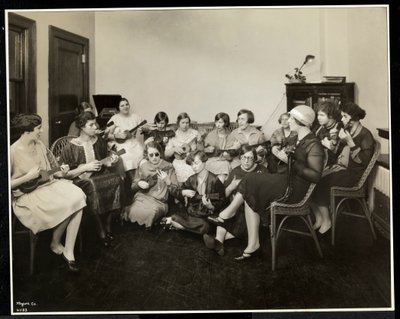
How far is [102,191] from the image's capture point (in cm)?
362

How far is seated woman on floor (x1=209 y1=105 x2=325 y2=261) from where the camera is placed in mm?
3572

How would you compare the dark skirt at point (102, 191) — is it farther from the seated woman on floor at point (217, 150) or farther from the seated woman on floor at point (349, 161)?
the seated woman on floor at point (349, 161)

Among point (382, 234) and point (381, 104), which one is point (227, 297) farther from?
point (381, 104)

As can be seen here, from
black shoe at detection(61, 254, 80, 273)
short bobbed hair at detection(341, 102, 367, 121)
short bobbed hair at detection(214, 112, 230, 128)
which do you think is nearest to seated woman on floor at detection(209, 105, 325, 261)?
short bobbed hair at detection(341, 102, 367, 121)

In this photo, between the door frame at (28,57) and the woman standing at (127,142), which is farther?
the woman standing at (127,142)

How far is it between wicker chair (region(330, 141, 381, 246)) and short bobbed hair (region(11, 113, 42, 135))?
84.1 inches

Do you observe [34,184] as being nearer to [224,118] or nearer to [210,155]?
[210,155]

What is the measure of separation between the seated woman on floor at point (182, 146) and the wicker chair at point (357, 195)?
3.34 ft

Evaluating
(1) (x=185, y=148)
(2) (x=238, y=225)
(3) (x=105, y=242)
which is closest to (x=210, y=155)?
(1) (x=185, y=148)

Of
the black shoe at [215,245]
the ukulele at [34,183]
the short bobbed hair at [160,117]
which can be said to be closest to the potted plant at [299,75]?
the short bobbed hair at [160,117]

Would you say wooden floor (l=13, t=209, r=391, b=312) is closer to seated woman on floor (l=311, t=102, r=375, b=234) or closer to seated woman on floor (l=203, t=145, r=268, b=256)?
seated woman on floor (l=203, t=145, r=268, b=256)

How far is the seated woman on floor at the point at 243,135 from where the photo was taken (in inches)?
141

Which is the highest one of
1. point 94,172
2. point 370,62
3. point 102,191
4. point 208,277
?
point 370,62

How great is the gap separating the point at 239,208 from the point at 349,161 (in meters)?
0.84
